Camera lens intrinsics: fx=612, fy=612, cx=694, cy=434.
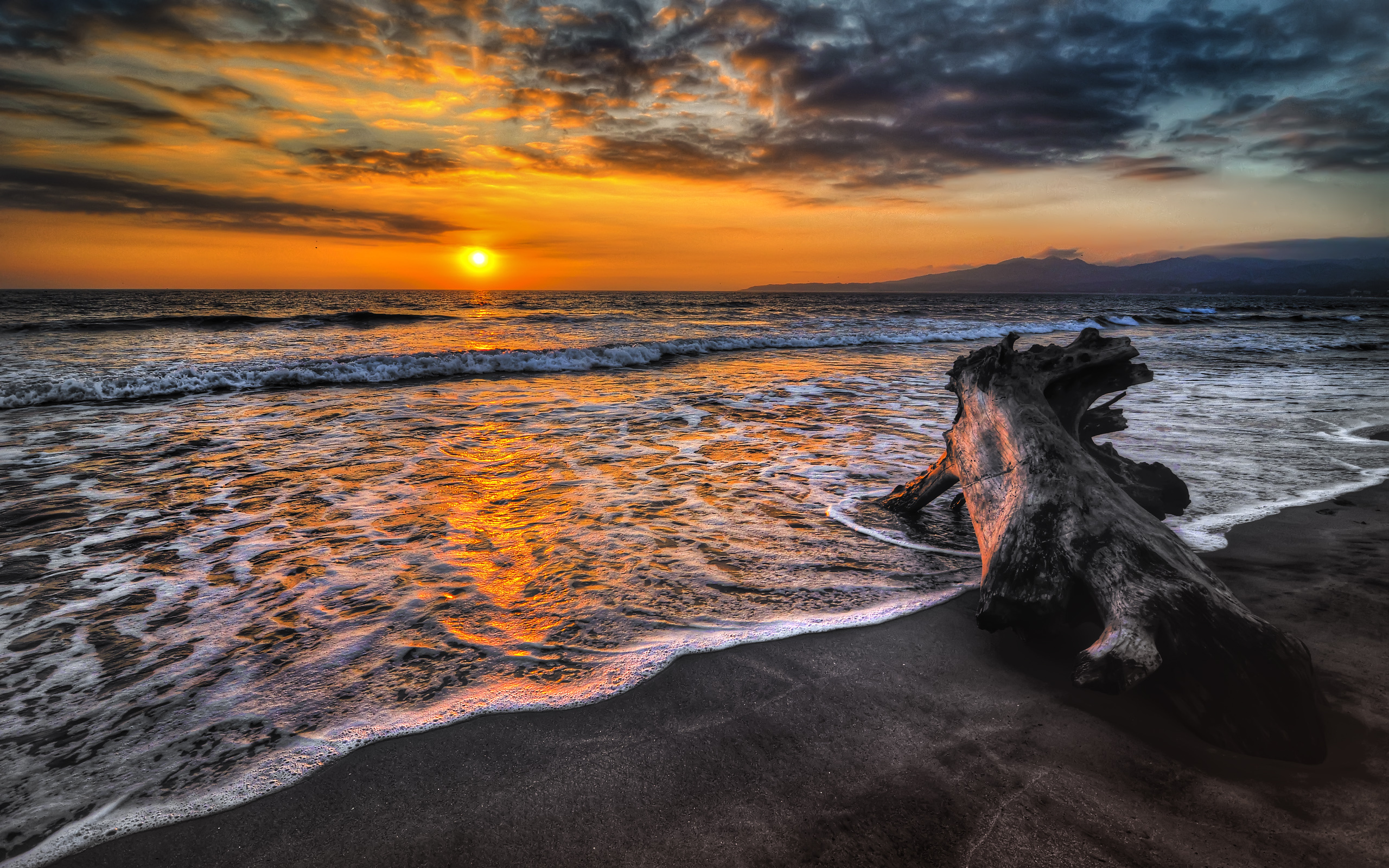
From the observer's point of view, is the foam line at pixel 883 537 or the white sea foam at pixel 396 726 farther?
the foam line at pixel 883 537

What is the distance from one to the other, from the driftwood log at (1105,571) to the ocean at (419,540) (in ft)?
2.21

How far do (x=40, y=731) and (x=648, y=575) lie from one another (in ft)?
8.40

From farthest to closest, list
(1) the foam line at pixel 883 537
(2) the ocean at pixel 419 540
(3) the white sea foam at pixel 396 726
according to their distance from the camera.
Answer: (1) the foam line at pixel 883 537 < (2) the ocean at pixel 419 540 < (3) the white sea foam at pixel 396 726

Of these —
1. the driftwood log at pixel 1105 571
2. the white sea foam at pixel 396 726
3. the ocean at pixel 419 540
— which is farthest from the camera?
the ocean at pixel 419 540

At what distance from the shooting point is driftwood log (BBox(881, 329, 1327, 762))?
2084 mm

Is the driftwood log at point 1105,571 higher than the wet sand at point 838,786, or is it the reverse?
the driftwood log at point 1105,571

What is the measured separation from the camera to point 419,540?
4.20 metres

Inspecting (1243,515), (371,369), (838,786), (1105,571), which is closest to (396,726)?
(838,786)

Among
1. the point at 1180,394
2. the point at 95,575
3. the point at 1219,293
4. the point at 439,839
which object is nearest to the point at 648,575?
the point at 439,839

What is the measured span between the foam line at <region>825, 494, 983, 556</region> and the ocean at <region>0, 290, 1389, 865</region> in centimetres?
3

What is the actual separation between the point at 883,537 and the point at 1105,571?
1758mm

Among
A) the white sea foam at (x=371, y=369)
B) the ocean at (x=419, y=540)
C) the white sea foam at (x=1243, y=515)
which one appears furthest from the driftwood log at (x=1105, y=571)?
the white sea foam at (x=371, y=369)

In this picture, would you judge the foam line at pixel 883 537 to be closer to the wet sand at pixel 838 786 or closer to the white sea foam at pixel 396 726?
the white sea foam at pixel 396 726

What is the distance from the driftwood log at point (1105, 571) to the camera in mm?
2084
